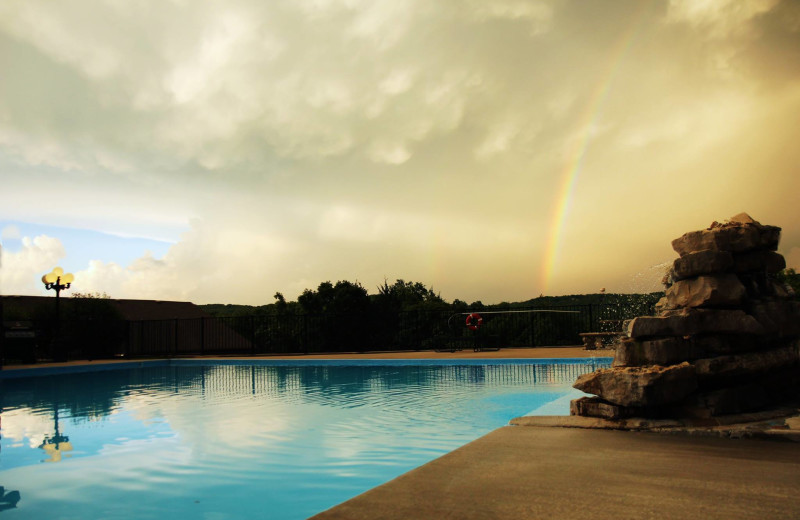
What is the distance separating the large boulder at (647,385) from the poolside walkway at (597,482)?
1.45ft

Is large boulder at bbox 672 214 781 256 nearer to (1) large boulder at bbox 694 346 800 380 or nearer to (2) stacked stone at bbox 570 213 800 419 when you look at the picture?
(2) stacked stone at bbox 570 213 800 419

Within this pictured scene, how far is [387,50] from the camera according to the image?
618 inches

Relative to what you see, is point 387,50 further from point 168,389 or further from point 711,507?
point 711,507

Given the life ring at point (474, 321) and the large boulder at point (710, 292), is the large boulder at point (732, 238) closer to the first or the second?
the large boulder at point (710, 292)

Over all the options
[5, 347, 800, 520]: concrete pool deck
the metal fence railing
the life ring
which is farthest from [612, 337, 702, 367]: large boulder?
the life ring

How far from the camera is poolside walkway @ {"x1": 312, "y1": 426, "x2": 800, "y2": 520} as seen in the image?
2404mm

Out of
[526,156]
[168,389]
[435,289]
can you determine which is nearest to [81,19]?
[168,389]

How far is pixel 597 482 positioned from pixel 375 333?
20237 millimetres

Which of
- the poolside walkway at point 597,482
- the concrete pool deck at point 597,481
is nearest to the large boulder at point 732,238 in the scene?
the concrete pool deck at point 597,481

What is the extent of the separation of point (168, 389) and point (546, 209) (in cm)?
1313

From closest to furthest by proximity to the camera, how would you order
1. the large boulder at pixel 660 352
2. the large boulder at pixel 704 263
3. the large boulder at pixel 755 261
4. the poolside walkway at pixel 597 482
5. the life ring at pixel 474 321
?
the poolside walkway at pixel 597 482 → the large boulder at pixel 660 352 → the large boulder at pixel 704 263 → the large boulder at pixel 755 261 → the life ring at pixel 474 321

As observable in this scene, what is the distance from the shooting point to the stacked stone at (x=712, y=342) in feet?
15.0

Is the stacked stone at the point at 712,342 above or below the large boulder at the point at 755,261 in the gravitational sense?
below

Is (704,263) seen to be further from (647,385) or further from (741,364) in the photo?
(647,385)
